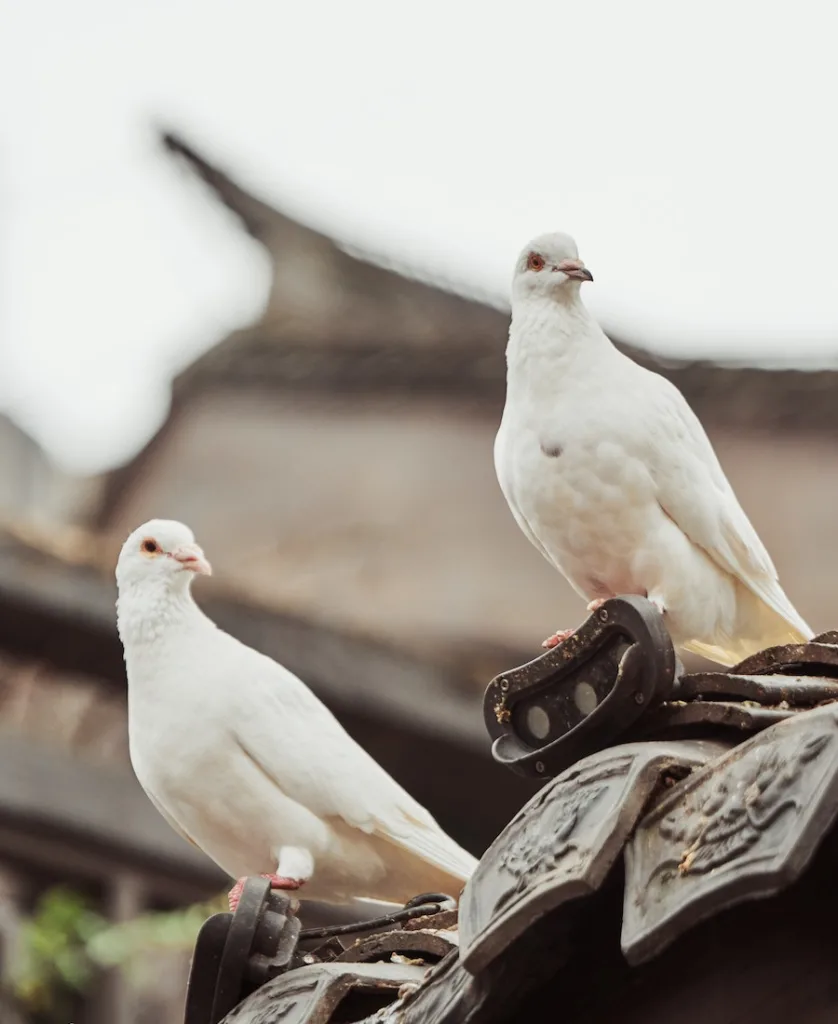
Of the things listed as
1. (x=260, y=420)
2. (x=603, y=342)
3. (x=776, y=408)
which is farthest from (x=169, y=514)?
(x=603, y=342)

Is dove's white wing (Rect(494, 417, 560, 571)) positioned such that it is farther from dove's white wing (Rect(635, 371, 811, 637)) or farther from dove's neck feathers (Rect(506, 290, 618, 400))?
dove's white wing (Rect(635, 371, 811, 637))

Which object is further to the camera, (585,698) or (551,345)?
(551,345)

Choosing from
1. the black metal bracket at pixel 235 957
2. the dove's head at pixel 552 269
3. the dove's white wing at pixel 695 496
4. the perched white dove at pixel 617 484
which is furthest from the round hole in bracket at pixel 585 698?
the dove's head at pixel 552 269

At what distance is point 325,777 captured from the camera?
12.3 ft

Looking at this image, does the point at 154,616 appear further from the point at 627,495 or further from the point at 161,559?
the point at 627,495

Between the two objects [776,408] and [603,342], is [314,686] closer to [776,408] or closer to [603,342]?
[603,342]

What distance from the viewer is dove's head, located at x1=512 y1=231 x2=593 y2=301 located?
3.30m

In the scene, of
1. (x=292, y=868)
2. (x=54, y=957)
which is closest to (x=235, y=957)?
(x=292, y=868)

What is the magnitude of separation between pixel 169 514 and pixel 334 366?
1.61 metres

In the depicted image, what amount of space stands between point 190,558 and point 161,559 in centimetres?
7

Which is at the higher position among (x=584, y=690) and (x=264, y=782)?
(x=584, y=690)

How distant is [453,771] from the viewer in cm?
666

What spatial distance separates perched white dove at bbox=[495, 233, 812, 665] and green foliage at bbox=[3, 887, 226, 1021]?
10.4ft

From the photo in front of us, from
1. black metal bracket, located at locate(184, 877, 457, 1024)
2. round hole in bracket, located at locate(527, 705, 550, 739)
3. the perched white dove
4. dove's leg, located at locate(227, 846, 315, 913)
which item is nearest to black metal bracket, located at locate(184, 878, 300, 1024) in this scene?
black metal bracket, located at locate(184, 877, 457, 1024)
